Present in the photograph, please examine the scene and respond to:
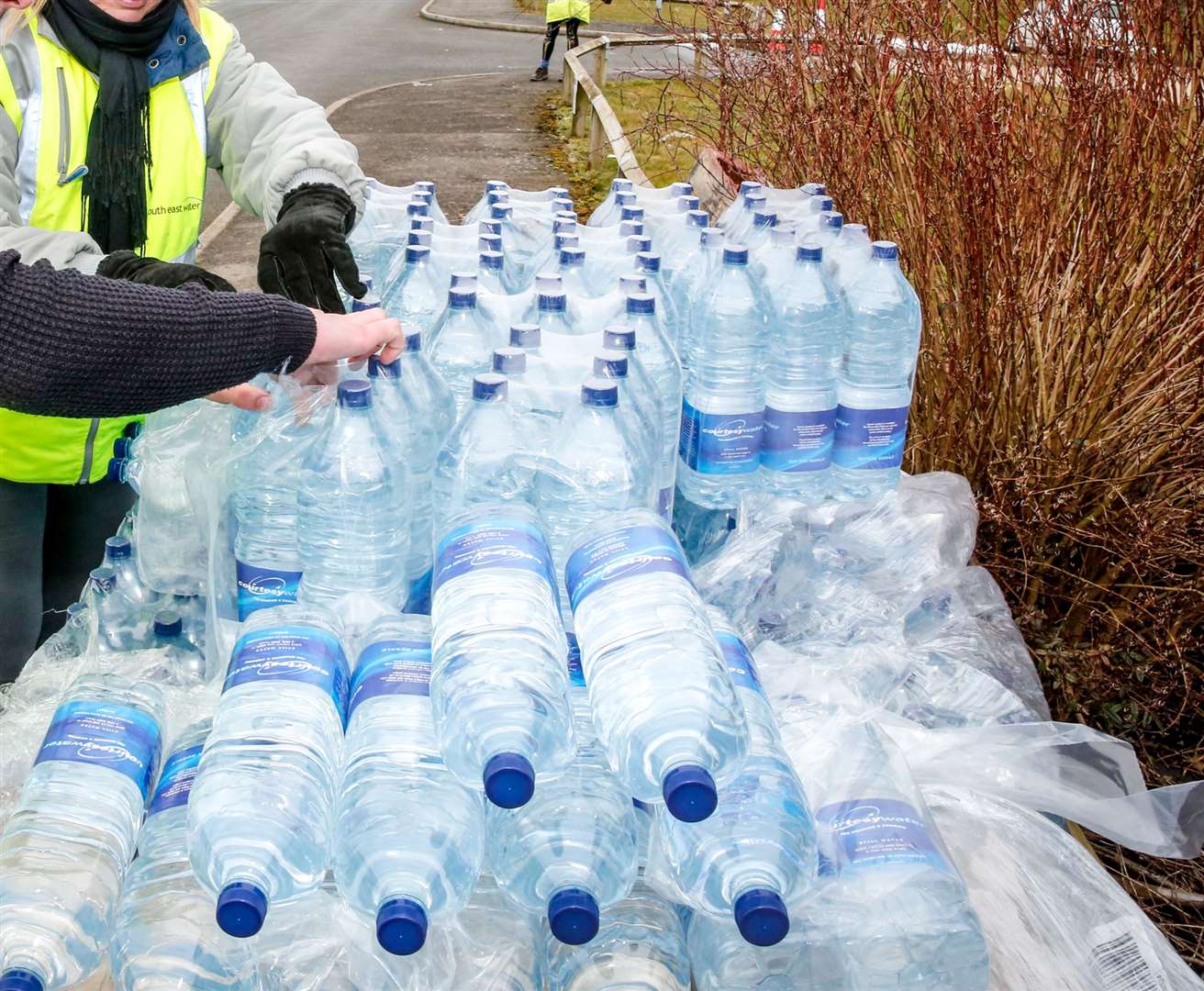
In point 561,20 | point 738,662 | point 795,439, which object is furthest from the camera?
point 561,20

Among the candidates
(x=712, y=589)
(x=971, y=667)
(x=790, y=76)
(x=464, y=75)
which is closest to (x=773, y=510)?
(x=712, y=589)

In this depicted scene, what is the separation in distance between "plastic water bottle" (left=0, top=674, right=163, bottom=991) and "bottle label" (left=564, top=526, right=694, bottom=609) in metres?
0.67

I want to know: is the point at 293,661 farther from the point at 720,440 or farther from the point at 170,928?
the point at 720,440

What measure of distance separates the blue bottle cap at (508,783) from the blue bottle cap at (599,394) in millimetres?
779

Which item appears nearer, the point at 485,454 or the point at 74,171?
the point at 485,454

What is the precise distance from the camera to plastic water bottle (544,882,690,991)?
4.79 ft

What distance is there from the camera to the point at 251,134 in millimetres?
2732

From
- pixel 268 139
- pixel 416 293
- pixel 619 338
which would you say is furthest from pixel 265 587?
pixel 268 139

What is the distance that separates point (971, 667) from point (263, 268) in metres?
1.75

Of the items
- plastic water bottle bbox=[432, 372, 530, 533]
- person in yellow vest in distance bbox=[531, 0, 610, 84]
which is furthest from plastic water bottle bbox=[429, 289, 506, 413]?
person in yellow vest in distance bbox=[531, 0, 610, 84]

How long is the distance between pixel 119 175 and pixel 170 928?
1.79 m

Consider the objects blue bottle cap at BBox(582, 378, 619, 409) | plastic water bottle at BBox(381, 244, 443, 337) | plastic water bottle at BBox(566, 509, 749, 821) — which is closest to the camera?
plastic water bottle at BBox(566, 509, 749, 821)

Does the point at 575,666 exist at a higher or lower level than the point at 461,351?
lower

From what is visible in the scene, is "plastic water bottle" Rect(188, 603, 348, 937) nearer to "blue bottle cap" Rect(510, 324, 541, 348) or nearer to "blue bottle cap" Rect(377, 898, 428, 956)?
"blue bottle cap" Rect(377, 898, 428, 956)
